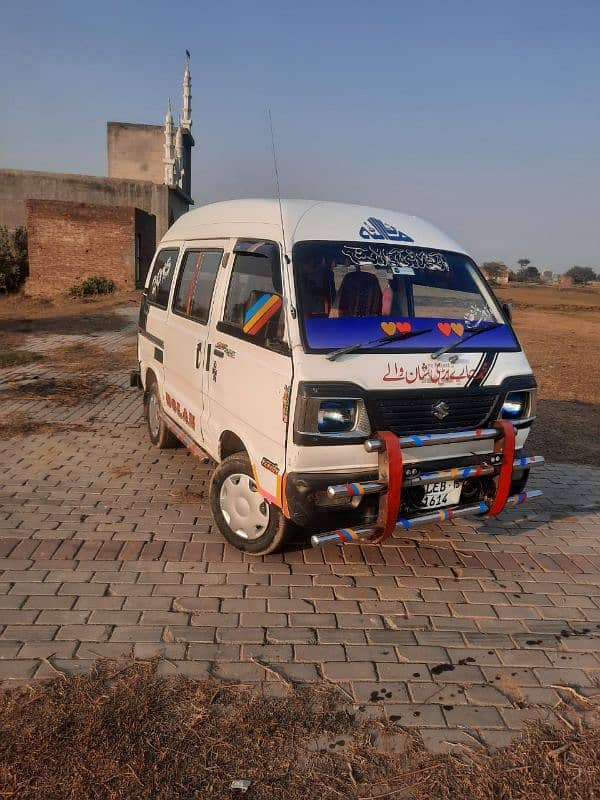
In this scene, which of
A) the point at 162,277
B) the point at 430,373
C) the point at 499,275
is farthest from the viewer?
the point at 499,275

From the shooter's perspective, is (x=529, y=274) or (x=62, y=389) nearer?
(x=62, y=389)

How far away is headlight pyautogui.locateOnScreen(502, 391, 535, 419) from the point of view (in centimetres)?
416

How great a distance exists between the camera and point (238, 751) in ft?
8.26

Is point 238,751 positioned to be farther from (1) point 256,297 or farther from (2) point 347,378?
(1) point 256,297

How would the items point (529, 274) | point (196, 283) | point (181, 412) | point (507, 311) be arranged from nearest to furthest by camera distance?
Answer: point (507, 311), point (196, 283), point (181, 412), point (529, 274)

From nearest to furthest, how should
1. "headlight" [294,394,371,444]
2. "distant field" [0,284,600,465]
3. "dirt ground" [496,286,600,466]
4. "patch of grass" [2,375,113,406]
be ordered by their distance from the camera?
"headlight" [294,394,371,444] → "dirt ground" [496,286,600,466] → "distant field" [0,284,600,465] → "patch of grass" [2,375,113,406]

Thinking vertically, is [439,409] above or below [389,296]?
below

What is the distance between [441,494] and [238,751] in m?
1.98

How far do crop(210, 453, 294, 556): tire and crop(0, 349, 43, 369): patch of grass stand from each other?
7.92m

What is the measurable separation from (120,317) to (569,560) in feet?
53.9

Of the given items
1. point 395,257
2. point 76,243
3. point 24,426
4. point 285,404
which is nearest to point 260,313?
point 285,404

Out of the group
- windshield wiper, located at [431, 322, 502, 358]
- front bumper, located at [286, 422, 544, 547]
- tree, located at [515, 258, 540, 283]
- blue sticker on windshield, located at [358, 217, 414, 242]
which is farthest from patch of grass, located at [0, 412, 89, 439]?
tree, located at [515, 258, 540, 283]

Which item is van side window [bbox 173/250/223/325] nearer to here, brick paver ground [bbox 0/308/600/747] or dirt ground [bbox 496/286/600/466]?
brick paver ground [bbox 0/308/600/747]

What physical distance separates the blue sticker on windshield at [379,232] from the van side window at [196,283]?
1.14 m
